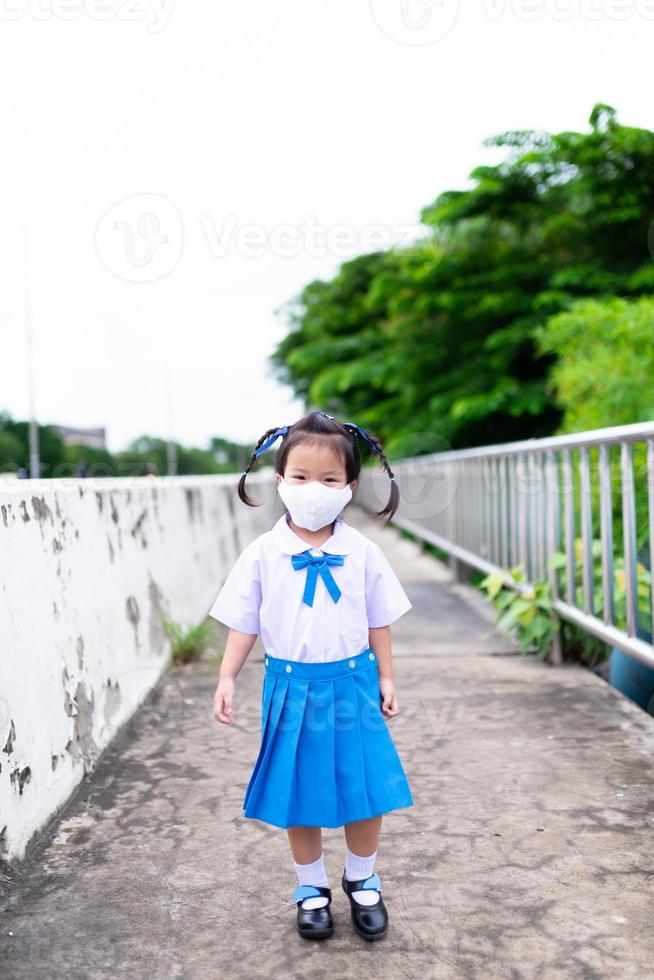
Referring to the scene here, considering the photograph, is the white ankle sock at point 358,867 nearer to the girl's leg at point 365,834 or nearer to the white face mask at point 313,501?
the girl's leg at point 365,834

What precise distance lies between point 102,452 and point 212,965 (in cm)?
476

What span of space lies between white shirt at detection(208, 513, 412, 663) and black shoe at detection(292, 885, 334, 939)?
20.9 inches

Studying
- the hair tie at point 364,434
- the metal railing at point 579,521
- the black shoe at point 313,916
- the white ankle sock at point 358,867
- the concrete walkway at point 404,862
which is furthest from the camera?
the metal railing at point 579,521

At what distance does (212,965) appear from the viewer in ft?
6.67

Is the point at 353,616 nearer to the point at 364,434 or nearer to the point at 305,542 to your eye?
the point at 305,542

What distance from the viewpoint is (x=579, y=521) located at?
4.98 meters

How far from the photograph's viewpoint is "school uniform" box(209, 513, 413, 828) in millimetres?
2232

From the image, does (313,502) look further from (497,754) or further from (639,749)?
(639,749)

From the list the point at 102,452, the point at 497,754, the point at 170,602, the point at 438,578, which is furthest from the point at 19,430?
the point at 497,754

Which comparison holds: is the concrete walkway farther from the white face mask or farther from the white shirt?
the white face mask

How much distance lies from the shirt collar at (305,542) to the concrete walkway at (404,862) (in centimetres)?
85

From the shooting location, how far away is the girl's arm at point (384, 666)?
7.80 ft

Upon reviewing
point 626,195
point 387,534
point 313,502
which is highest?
point 626,195

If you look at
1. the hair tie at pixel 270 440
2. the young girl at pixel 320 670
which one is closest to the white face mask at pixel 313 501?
the young girl at pixel 320 670
